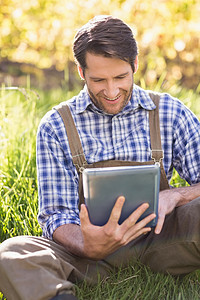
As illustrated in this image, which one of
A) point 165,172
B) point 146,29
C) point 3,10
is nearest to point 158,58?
point 146,29

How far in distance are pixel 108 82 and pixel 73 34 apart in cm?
375

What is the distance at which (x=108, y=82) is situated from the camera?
7.98 ft

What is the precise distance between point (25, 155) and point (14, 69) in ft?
15.0

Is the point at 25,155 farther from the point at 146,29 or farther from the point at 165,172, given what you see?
the point at 146,29

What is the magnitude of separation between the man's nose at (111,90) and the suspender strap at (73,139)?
0.24m

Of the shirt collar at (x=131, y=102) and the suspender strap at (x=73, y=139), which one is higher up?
the shirt collar at (x=131, y=102)

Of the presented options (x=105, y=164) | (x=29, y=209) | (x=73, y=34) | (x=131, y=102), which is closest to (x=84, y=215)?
(x=105, y=164)

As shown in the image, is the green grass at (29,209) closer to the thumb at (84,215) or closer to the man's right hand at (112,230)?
the man's right hand at (112,230)

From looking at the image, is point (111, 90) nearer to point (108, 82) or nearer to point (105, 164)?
point (108, 82)

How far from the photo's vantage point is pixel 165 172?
8.49ft

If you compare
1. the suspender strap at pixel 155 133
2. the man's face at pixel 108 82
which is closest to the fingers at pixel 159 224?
the suspender strap at pixel 155 133

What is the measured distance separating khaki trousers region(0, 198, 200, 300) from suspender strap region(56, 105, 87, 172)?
0.41m

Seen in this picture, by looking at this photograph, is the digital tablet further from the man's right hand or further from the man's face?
the man's face

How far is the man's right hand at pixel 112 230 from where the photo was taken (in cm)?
200
